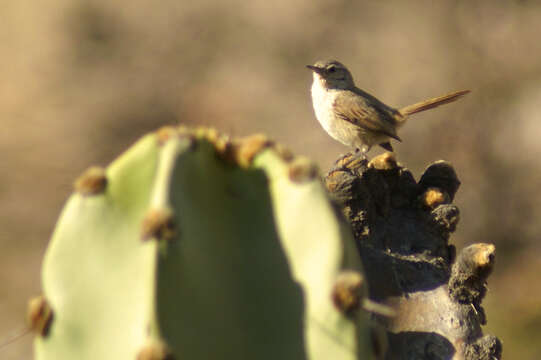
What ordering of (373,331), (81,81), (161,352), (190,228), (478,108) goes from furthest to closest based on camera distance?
(81,81), (478,108), (373,331), (190,228), (161,352)

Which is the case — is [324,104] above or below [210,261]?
above

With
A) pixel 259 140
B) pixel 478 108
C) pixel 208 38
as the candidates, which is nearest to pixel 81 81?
pixel 208 38

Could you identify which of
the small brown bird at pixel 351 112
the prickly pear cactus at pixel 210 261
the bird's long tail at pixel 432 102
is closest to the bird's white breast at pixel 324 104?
the small brown bird at pixel 351 112

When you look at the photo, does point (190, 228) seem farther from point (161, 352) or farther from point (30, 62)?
point (30, 62)

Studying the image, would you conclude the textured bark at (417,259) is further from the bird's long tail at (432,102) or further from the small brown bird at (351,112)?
the bird's long tail at (432,102)

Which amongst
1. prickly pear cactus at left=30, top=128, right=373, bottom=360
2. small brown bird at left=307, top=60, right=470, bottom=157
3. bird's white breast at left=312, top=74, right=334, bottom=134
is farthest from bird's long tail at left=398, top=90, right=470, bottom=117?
prickly pear cactus at left=30, top=128, right=373, bottom=360

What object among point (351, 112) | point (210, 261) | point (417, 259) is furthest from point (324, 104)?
point (210, 261)

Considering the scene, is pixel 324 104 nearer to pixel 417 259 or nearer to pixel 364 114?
pixel 364 114
